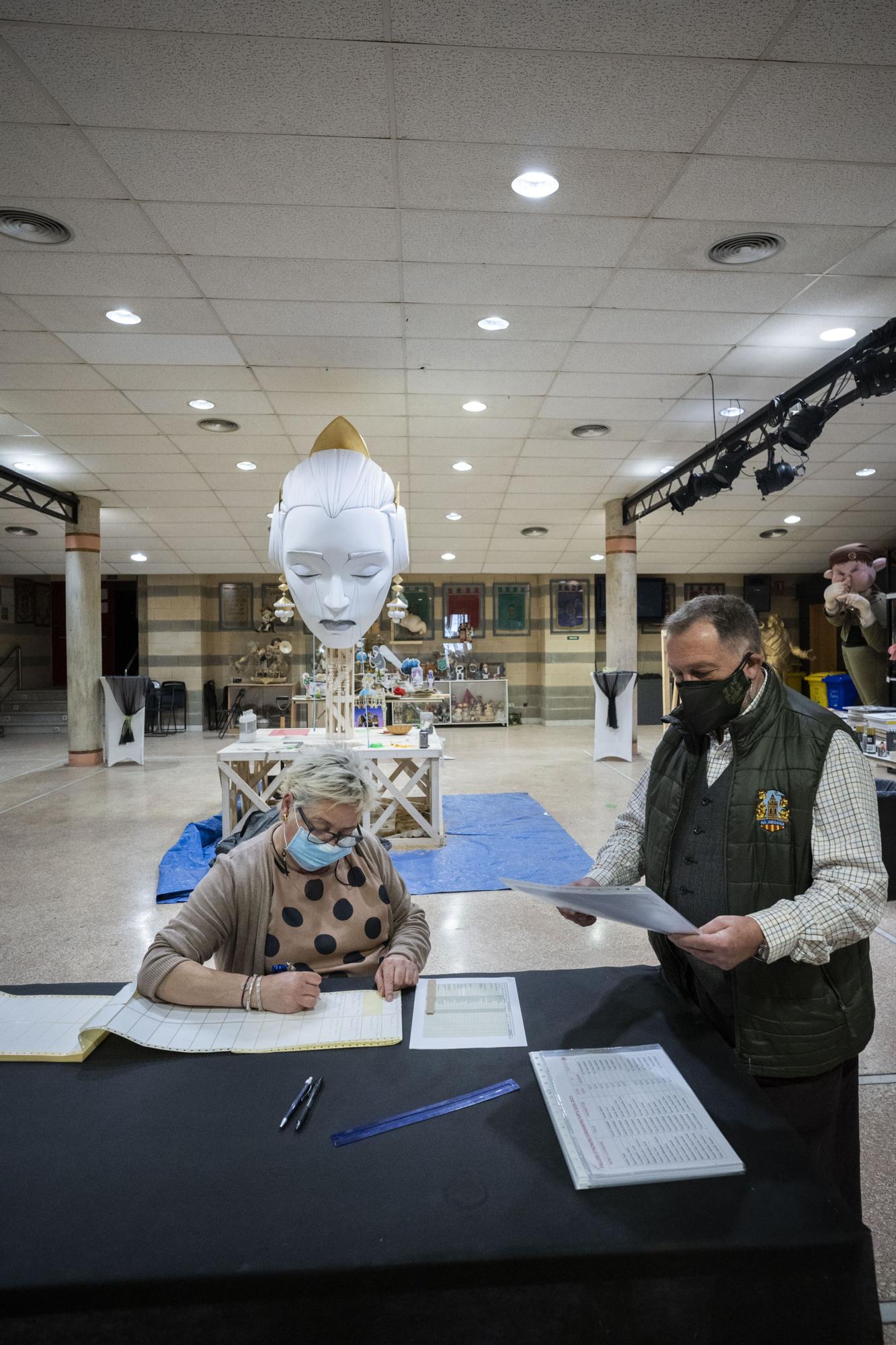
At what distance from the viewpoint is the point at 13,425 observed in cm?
770

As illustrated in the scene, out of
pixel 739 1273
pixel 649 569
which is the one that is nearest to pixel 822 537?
pixel 649 569

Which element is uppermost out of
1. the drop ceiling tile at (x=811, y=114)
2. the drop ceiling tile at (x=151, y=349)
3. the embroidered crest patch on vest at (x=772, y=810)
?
the drop ceiling tile at (x=151, y=349)

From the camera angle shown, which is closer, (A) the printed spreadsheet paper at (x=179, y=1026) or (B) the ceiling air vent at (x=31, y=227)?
(A) the printed spreadsheet paper at (x=179, y=1026)

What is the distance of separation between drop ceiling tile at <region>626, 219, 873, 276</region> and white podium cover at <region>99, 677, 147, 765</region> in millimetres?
8061

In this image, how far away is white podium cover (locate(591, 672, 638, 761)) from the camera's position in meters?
10.1

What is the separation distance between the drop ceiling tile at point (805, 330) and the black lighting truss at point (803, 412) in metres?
0.12

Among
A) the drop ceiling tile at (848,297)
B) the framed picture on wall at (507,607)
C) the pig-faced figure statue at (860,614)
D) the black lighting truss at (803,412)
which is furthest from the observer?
the framed picture on wall at (507,607)

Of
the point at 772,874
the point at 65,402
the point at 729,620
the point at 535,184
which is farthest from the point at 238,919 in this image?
the point at 65,402

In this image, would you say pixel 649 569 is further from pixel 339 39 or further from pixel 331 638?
pixel 339 39

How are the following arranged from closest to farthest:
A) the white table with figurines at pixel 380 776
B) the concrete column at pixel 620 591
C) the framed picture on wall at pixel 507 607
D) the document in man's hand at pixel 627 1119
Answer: the document in man's hand at pixel 627 1119, the white table with figurines at pixel 380 776, the concrete column at pixel 620 591, the framed picture on wall at pixel 507 607

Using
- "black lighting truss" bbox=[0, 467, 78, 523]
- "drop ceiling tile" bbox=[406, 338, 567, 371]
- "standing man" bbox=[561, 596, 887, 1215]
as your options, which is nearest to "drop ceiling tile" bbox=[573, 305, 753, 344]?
"drop ceiling tile" bbox=[406, 338, 567, 371]

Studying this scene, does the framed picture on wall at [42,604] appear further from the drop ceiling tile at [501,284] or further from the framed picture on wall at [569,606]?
the drop ceiling tile at [501,284]

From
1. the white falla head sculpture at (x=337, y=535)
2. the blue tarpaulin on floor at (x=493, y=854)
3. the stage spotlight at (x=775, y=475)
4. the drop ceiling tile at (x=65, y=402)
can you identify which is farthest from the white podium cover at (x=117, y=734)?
the stage spotlight at (x=775, y=475)

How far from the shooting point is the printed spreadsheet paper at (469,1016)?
1492 mm
